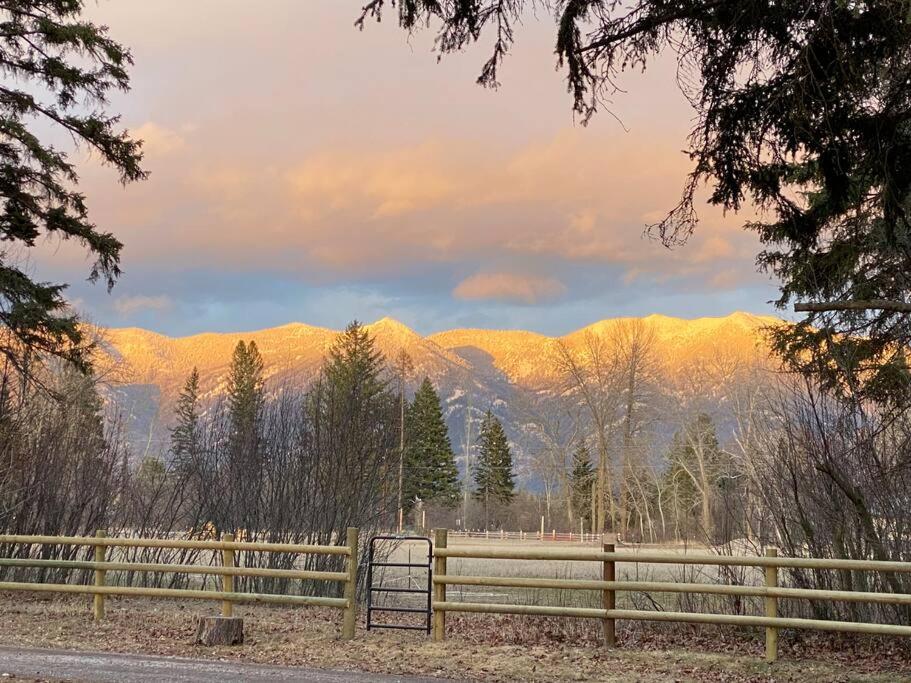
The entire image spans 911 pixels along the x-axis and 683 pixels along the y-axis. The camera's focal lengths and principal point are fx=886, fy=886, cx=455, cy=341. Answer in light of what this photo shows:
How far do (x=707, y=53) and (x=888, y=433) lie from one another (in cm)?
807

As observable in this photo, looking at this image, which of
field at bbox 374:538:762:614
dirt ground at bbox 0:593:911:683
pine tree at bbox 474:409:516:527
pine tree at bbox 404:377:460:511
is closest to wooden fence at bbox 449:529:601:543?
pine tree at bbox 404:377:460:511

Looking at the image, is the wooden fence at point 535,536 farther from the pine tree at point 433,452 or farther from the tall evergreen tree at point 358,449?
the tall evergreen tree at point 358,449

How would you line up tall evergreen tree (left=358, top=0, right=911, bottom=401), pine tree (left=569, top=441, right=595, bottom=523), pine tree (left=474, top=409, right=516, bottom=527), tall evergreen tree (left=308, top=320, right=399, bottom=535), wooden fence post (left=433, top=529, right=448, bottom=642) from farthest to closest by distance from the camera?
pine tree (left=474, top=409, right=516, bottom=527) → pine tree (left=569, top=441, right=595, bottom=523) → tall evergreen tree (left=308, top=320, right=399, bottom=535) → wooden fence post (left=433, top=529, right=448, bottom=642) → tall evergreen tree (left=358, top=0, right=911, bottom=401)

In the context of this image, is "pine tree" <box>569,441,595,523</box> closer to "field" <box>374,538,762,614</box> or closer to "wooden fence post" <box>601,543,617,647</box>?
"field" <box>374,538,762,614</box>

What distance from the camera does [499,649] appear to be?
1037 cm

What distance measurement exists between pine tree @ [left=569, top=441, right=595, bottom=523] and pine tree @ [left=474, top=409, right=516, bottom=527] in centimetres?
798

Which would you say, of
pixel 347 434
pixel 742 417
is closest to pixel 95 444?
pixel 347 434

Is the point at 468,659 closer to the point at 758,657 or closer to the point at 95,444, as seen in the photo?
the point at 758,657

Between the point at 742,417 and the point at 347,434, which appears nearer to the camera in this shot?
the point at 347,434

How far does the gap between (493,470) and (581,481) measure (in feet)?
44.5

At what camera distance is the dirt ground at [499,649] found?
30.1 ft

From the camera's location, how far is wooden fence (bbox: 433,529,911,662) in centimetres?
907

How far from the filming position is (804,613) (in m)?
11.2

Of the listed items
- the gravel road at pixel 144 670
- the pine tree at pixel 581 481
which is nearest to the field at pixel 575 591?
the gravel road at pixel 144 670
